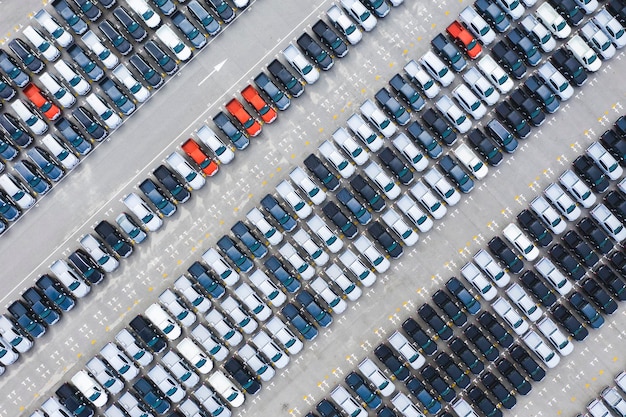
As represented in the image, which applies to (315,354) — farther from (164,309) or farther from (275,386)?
(164,309)

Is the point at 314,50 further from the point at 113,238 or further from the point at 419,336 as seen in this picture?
the point at 419,336

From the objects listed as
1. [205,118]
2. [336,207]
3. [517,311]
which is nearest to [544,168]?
[517,311]

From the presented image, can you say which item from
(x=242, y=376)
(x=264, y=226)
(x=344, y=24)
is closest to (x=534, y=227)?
(x=264, y=226)

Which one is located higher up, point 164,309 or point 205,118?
point 205,118

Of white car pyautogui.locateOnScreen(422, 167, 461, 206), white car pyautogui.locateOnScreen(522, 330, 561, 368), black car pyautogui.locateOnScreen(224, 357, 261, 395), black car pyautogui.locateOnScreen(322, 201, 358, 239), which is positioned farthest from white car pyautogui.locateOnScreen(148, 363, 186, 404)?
white car pyautogui.locateOnScreen(522, 330, 561, 368)

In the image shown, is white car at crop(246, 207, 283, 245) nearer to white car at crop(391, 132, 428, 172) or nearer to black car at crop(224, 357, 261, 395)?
black car at crop(224, 357, 261, 395)

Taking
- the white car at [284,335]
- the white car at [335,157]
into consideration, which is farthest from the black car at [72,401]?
the white car at [335,157]

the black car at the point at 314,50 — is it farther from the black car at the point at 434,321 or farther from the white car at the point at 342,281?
the black car at the point at 434,321
